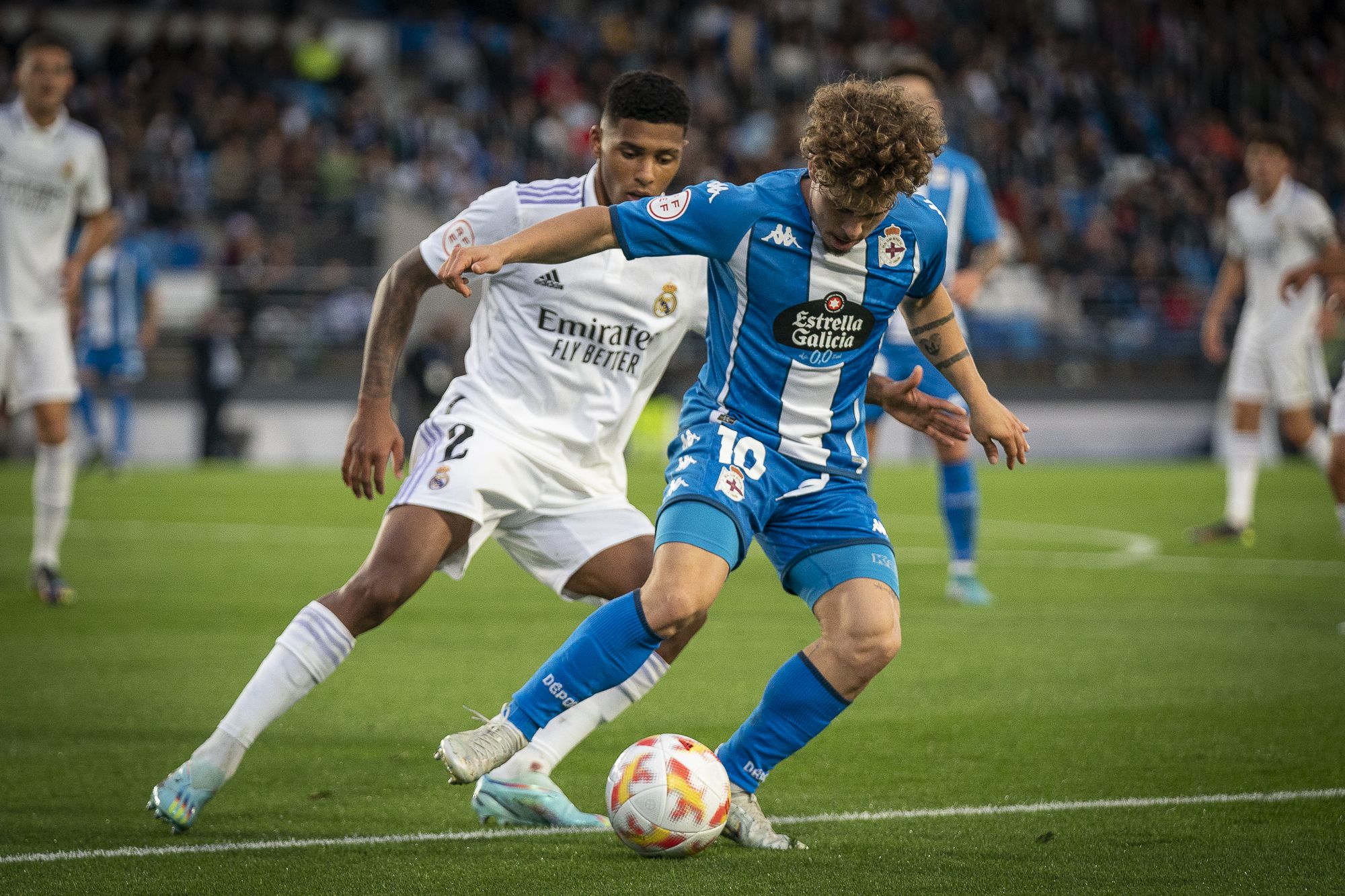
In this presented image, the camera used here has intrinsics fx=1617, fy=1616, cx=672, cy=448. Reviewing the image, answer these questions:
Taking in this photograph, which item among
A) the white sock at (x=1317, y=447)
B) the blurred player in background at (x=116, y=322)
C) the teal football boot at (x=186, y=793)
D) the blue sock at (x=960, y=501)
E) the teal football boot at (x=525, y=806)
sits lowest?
the blurred player in background at (x=116, y=322)

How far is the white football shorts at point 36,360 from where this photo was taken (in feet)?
27.0

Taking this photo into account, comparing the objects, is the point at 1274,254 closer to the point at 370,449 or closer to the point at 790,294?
the point at 790,294

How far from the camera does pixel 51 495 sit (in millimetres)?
8469

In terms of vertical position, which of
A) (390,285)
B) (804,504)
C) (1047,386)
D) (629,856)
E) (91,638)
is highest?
(390,285)

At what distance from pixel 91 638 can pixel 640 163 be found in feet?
13.6

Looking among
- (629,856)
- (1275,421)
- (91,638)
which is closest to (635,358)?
(629,856)

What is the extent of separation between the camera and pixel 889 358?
8.44m

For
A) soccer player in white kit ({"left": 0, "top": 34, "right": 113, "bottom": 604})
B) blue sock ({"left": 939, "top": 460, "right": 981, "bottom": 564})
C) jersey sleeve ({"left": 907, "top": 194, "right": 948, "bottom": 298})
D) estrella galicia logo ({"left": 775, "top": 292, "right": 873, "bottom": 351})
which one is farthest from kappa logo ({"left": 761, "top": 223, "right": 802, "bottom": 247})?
soccer player in white kit ({"left": 0, "top": 34, "right": 113, "bottom": 604})

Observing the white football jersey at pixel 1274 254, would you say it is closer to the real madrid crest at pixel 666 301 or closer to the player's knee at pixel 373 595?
the real madrid crest at pixel 666 301

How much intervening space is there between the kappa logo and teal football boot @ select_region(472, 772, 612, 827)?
5.15 ft

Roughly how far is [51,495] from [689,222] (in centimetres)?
556

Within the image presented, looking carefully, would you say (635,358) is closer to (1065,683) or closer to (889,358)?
(1065,683)

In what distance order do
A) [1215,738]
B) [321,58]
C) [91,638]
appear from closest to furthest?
[1215,738], [91,638], [321,58]

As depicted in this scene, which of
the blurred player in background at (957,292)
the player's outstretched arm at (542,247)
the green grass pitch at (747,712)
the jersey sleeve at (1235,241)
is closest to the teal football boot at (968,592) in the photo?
the blurred player in background at (957,292)
